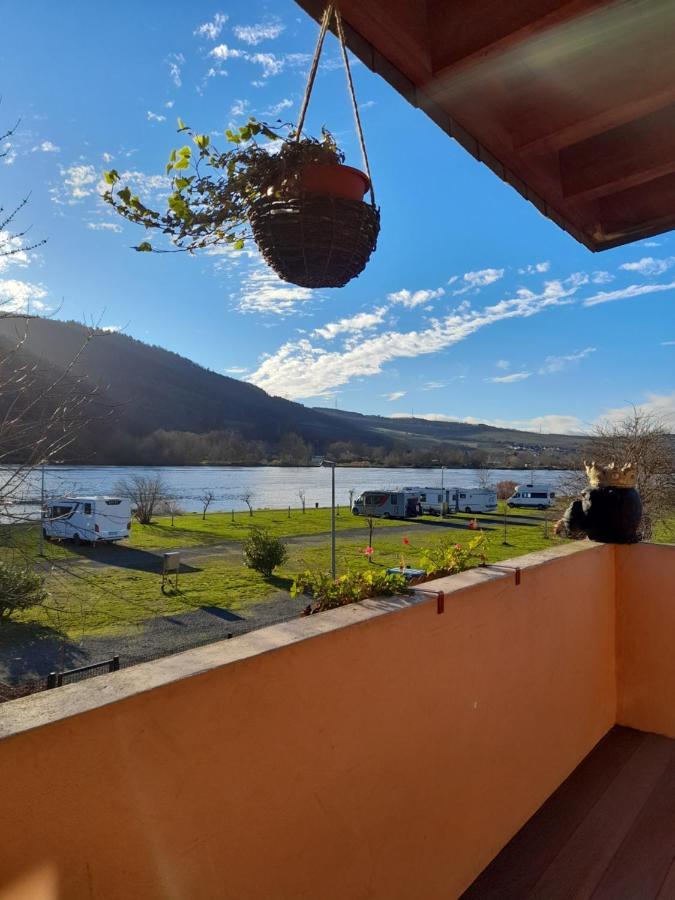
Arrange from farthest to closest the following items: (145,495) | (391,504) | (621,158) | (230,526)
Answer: (391,504), (230,526), (145,495), (621,158)

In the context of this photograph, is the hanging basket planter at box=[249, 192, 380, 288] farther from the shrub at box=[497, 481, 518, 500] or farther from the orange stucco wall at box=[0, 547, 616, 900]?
the shrub at box=[497, 481, 518, 500]

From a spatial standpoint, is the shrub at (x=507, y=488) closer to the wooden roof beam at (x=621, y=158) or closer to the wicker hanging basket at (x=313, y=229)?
the wooden roof beam at (x=621, y=158)

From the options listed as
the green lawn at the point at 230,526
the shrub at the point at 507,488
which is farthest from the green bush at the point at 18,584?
the shrub at the point at 507,488

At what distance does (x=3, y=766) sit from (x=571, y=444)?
45.4ft

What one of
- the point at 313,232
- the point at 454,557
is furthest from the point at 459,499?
the point at 313,232

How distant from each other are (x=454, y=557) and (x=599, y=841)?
879 mm

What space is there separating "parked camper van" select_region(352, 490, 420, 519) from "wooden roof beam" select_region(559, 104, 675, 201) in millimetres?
26033

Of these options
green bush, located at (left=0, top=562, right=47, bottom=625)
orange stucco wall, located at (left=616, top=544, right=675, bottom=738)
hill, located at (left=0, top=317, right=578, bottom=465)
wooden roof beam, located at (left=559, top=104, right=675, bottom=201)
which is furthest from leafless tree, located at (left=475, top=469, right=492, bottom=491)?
wooden roof beam, located at (left=559, top=104, right=675, bottom=201)

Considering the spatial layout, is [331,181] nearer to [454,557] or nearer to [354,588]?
[354,588]

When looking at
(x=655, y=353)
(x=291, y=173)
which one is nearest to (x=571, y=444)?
(x=655, y=353)

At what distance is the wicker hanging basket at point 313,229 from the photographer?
109 cm

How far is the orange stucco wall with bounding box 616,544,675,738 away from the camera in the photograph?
1.96 m

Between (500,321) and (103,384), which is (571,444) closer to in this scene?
(500,321)

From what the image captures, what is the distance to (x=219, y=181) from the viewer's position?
1089 millimetres
